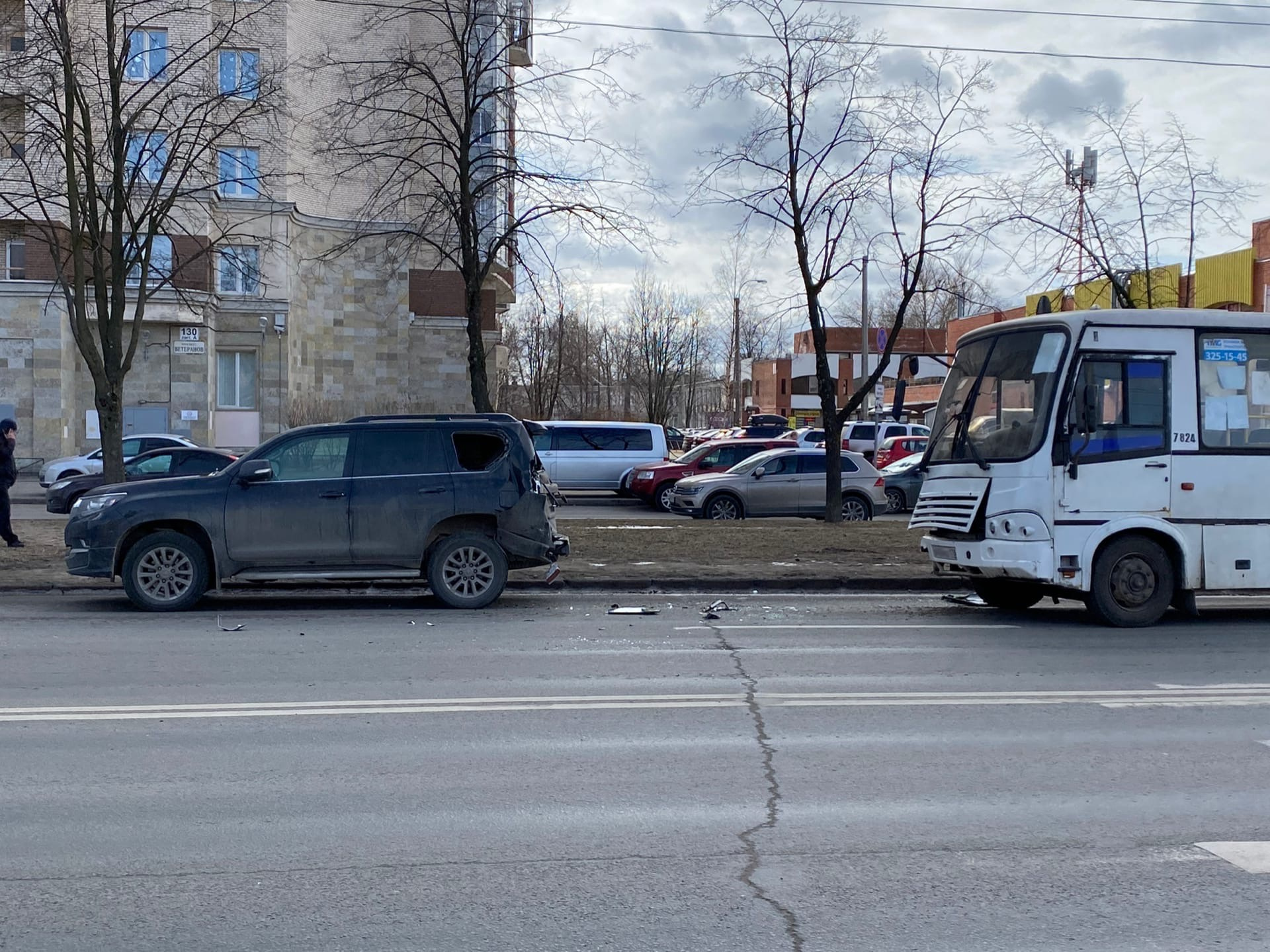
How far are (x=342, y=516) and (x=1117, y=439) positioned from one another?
7.60 metres

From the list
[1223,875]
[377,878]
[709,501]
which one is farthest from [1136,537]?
[709,501]

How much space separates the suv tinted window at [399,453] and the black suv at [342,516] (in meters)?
0.01

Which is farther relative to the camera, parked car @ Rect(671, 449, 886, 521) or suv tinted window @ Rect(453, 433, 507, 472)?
parked car @ Rect(671, 449, 886, 521)

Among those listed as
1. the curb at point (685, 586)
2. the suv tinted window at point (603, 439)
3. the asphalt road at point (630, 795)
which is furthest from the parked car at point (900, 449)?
the asphalt road at point (630, 795)

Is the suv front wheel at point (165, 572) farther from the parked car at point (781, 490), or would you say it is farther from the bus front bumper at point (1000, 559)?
the parked car at point (781, 490)

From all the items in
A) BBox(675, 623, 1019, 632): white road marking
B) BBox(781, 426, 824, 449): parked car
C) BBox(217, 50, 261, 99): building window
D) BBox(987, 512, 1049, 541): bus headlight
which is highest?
BBox(217, 50, 261, 99): building window

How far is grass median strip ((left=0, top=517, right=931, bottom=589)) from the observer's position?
51.7ft

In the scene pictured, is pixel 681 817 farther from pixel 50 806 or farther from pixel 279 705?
pixel 279 705

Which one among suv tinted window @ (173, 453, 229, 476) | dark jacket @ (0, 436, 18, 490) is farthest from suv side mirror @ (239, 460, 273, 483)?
suv tinted window @ (173, 453, 229, 476)

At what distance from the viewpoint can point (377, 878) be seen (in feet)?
16.4

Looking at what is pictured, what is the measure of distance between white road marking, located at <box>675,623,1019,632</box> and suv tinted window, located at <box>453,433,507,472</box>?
2754mm

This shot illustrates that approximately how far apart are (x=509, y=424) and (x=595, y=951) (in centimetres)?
936

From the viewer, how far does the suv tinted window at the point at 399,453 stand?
13.1 metres

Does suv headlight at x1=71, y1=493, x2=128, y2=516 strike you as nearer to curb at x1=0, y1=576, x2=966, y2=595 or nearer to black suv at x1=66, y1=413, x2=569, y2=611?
black suv at x1=66, y1=413, x2=569, y2=611
